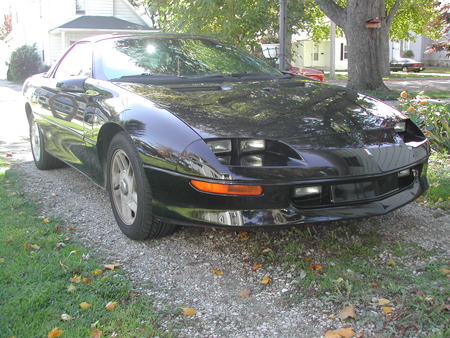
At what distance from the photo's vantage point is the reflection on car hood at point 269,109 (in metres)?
2.88

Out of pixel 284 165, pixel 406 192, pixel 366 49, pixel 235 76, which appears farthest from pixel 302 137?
pixel 366 49

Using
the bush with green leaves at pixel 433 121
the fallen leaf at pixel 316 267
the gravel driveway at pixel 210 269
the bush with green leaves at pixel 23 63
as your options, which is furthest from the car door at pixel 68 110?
the bush with green leaves at pixel 23 63

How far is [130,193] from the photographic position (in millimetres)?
3389

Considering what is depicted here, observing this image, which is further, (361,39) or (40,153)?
(361,39)

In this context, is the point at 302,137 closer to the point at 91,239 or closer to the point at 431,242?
the point at 431,242

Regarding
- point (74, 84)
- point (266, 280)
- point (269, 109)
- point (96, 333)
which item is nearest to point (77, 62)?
point (74, 84)

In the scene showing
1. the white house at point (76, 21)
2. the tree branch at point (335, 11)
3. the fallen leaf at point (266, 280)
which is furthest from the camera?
the white house at point (76, 21)

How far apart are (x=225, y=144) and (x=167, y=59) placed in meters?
1.63

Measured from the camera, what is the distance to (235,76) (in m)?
4.14

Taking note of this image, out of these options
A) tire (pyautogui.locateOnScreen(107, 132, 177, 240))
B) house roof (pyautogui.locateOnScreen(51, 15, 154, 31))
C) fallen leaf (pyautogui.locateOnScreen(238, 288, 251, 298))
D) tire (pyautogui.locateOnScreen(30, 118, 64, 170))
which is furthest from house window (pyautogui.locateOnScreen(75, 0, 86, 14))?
fallen leaf (pyautogui.locateOnScreen(238, 288, 251, 298))

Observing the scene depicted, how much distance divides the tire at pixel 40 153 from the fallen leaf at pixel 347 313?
393cm

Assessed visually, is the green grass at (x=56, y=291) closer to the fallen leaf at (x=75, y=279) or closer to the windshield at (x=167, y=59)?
the fallen leaf at (x=75, y=279)

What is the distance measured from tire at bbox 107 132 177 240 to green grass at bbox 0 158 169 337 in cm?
35

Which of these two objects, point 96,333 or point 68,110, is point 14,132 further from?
point 96,333
